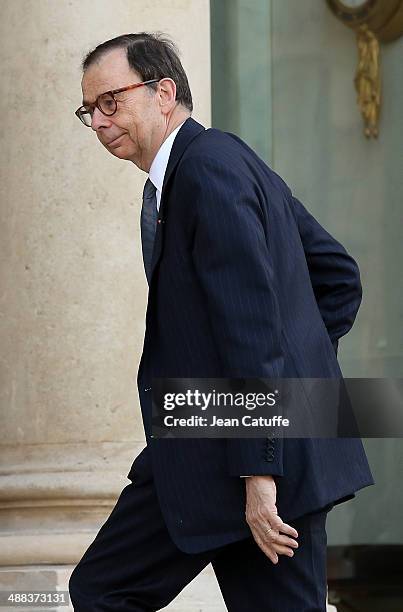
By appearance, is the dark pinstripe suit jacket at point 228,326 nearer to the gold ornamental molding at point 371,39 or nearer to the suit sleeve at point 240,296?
the suit sleeve at point 240,296

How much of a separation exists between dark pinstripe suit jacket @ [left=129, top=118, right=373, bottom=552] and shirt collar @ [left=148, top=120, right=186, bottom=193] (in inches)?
2.4

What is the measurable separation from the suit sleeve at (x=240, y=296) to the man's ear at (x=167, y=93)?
1.33ft

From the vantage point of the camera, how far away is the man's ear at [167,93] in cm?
326

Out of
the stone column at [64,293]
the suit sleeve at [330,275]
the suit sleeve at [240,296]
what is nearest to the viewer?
the suit sleeve at [240,296]

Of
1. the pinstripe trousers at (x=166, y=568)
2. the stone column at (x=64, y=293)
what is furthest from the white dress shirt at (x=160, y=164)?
the stone column at (x=64, y=293)

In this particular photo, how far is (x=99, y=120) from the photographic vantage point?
10.7 ft

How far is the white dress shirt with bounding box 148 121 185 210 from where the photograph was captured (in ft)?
10.5

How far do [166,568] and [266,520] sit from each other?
38cm

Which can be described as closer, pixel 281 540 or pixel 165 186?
pixel 281 540

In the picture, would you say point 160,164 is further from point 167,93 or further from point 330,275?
point 330,275

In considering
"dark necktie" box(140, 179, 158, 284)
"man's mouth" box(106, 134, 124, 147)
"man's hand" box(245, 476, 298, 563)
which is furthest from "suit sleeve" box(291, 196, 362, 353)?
"man's hand" box(245, 476, 298, 563)

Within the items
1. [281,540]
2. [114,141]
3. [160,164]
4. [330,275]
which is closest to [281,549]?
[281,540]

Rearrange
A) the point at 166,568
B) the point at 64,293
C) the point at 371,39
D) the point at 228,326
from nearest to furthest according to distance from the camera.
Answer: the point at 228,326 → the point at 166,568 → the point at 64,293 → the point at 371,39

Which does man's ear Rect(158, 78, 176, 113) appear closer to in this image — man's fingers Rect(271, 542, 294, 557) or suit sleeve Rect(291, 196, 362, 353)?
suit sleeve Rect(291, 196, 362, 353)
